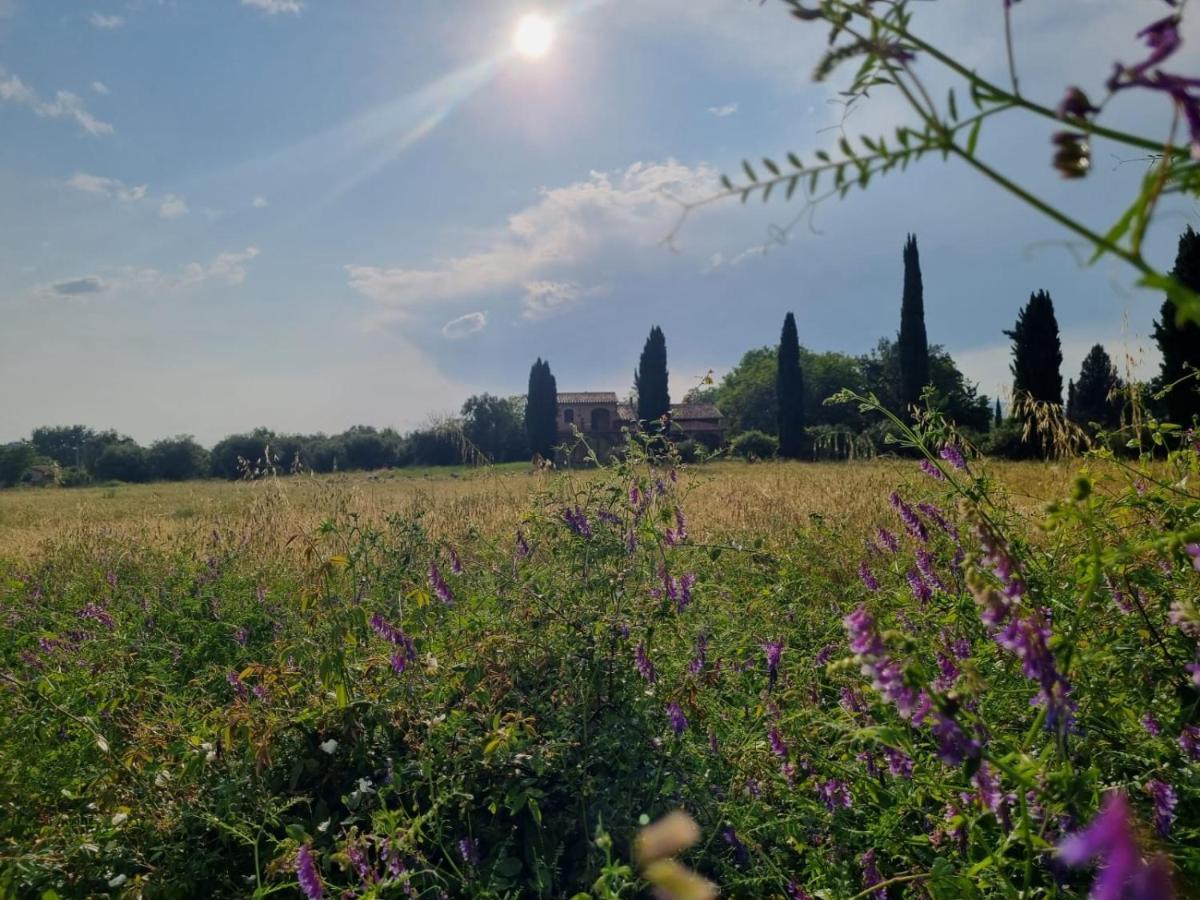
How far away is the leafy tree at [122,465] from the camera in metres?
53.1

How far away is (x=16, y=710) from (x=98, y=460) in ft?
198

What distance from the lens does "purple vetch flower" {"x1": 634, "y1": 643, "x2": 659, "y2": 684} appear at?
2.79m

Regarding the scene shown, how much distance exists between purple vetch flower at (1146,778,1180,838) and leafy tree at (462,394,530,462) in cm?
5299

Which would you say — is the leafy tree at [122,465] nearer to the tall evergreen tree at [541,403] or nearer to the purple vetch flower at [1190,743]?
the tall evergreen tree at [541,403]

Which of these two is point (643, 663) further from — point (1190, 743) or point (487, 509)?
point (487, 509)

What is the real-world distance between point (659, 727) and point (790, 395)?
1633 inches

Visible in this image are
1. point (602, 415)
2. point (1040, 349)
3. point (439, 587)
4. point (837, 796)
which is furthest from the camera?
point (602, 415)

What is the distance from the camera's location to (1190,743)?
1.65 metres

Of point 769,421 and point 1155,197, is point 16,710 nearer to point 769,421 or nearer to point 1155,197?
point 1155,197

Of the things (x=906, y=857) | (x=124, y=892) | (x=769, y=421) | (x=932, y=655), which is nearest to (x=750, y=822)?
(x=906, y=857)

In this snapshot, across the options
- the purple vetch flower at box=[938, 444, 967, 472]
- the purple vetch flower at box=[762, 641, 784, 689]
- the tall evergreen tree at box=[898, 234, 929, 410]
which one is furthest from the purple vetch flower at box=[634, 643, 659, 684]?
the tall evergreen tree at box=[898, 234, 929, 410]

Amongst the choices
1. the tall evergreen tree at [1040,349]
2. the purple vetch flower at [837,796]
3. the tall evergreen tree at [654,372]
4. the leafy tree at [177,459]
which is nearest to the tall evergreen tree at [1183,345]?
the tall evergreen tree at [1040,349]

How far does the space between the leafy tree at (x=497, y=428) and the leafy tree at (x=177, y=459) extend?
1779 cm

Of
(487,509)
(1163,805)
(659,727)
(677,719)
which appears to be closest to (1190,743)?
(1163,805)
